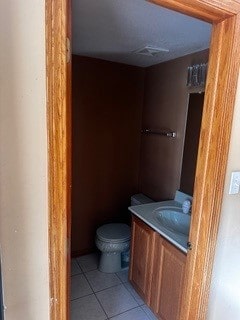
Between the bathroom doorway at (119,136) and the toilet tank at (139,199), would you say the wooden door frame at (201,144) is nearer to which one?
the bathroom doorway at (119,136)

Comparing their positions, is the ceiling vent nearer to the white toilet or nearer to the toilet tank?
the toilet tank

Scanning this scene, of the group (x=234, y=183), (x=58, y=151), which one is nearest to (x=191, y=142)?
(x=234, y=183)

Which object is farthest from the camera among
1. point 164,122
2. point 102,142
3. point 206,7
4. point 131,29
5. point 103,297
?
point 102,142

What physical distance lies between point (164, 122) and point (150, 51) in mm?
696

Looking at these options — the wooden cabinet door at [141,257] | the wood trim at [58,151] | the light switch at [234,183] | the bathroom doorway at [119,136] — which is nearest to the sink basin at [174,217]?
the wooden cabinet door at [141,257]

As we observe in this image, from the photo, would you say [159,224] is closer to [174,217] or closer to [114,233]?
[174,217]

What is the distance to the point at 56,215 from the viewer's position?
80 centimetres

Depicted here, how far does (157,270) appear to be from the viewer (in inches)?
69.7

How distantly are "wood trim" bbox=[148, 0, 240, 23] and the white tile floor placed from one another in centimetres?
207

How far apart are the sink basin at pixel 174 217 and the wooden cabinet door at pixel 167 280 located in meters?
0.26

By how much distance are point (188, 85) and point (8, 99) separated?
1744 mm

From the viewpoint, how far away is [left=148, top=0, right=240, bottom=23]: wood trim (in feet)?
2.96

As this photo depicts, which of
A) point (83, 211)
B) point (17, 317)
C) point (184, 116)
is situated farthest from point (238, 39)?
point (83, 211)

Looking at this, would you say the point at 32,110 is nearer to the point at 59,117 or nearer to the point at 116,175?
the point at 59,117
